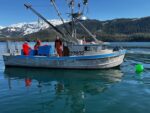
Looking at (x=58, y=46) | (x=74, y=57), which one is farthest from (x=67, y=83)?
(x=58, y=46)

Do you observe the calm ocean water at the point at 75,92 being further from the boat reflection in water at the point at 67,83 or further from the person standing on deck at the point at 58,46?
the person standing on deck at the point at 58,46

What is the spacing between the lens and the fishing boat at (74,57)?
75.6 feet

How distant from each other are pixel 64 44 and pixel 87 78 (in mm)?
6461

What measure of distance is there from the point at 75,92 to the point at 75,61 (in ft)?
26.5

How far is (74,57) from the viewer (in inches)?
908

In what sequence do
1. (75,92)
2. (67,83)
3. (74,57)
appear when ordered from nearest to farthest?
(75,92) < (67,83) < (74,57)

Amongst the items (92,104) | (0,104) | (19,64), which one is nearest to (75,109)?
(92,104)

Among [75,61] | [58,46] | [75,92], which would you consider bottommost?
[75,92]

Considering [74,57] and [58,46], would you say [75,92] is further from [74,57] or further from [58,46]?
[58,46]

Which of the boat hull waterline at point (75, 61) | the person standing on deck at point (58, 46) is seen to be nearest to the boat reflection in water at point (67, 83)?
the boat hull waterline at point (75, 61)

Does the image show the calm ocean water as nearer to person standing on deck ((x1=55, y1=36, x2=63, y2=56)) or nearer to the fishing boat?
the fishing boat

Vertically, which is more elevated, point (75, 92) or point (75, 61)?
point (75, 61)

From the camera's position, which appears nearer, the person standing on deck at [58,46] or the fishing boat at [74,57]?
the fishing boat at [74,57]

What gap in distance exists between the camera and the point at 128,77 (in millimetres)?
19719
